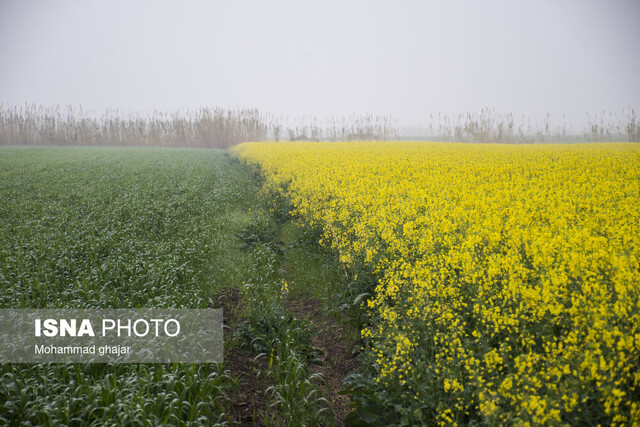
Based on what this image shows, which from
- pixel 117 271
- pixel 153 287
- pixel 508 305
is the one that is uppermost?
pixel 508 305

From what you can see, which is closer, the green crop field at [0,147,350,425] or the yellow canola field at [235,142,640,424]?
the yellow canola field at [235,142,640,424]

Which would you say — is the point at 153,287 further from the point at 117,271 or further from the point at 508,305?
the point at 508,305

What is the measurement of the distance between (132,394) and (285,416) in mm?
1490

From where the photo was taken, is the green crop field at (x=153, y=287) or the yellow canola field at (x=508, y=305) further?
the green crop field at (x=153, y=287)

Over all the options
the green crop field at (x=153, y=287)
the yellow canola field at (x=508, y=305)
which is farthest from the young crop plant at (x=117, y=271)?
the yellow canola field at (x=508, y=305)

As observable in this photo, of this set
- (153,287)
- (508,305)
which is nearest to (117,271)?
(153,287)

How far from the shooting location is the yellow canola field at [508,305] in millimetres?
2754

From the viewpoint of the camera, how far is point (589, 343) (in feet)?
8.99

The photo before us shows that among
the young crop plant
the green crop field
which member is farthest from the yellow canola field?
the young crop plant

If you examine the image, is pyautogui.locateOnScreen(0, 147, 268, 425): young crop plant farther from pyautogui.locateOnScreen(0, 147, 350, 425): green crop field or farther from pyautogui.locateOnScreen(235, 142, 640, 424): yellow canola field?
pyautogui.locateOnScreen(235, 142, 640, 424): yellow canola field

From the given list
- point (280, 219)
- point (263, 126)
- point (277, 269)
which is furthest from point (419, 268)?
point (263, 126)

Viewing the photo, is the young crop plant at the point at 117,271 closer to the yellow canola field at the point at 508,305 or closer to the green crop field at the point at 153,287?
the green crop field at the point at 153,287

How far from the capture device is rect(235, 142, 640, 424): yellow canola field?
2.75 metres

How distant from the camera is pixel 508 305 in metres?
3.76
